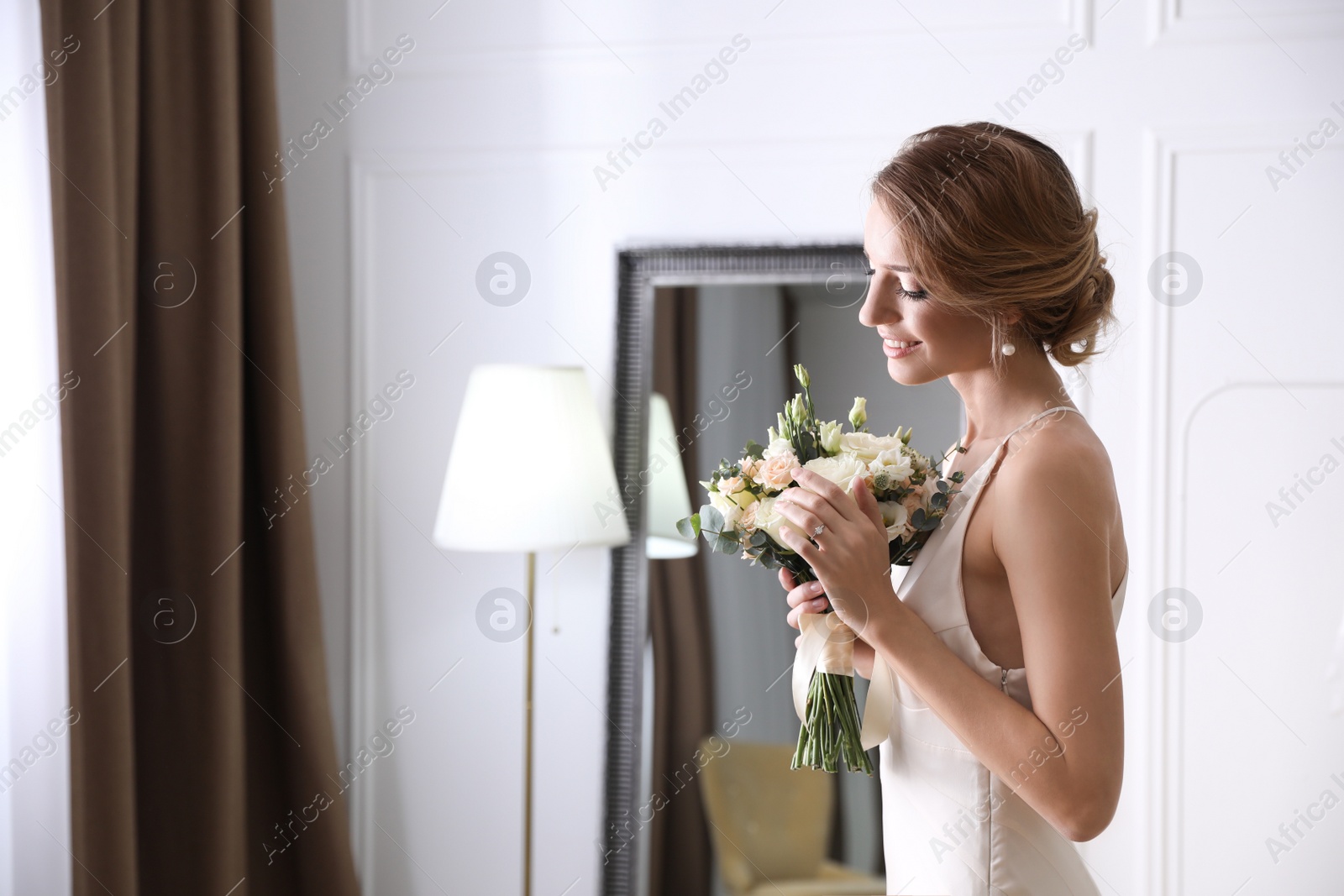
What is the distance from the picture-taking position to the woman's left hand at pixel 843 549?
47.8 inches

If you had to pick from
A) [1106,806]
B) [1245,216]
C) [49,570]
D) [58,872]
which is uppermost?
[1245,216]

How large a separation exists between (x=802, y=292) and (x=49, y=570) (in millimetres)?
1730

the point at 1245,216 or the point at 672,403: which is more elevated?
the point at 1245,216

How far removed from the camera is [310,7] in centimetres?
281

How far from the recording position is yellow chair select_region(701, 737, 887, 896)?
2.47 meters

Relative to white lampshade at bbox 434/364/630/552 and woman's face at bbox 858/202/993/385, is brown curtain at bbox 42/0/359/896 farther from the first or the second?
woman's face at bbox 858/202/993/385

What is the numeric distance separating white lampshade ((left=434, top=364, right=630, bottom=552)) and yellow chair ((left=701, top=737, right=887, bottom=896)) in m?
0.65

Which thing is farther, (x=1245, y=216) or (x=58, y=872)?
(x=1245, y=216)

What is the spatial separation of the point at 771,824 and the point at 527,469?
1.03 m

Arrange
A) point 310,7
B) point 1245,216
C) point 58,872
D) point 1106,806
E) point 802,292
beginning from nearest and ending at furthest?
1. point 1106,806
2. point 58,872
3. point 1245,216
4. point 802,292
5. point 310,7

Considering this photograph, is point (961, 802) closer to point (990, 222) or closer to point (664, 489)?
point (990, 222)

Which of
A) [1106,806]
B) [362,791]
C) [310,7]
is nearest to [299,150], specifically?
[310,7]

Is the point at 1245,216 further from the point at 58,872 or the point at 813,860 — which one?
the point at 58,872

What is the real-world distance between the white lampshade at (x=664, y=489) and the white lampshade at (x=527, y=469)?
20 cm
